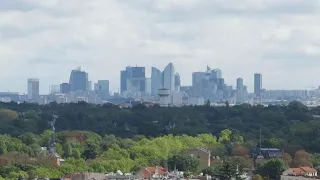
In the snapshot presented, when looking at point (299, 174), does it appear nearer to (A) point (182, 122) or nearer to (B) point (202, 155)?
(B) point (202, 155)

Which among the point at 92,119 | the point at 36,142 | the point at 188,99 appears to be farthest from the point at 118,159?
the point at 188,99

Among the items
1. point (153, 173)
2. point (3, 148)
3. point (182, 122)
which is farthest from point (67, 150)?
point (182, 122)

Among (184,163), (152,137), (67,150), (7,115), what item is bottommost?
(184,163)

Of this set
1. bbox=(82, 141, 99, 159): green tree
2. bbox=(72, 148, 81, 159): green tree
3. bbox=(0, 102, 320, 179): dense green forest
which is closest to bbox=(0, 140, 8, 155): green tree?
bbox=(0, 102, 320, 179): dense green forest

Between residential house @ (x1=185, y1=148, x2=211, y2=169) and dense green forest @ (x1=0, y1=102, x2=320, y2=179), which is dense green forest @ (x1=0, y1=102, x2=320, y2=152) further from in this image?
residential house @ (x1=185, y1=148, x2=211, y2=169)

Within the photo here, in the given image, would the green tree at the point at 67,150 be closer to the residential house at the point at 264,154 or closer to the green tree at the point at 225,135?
the residential house at the point at 264,154
